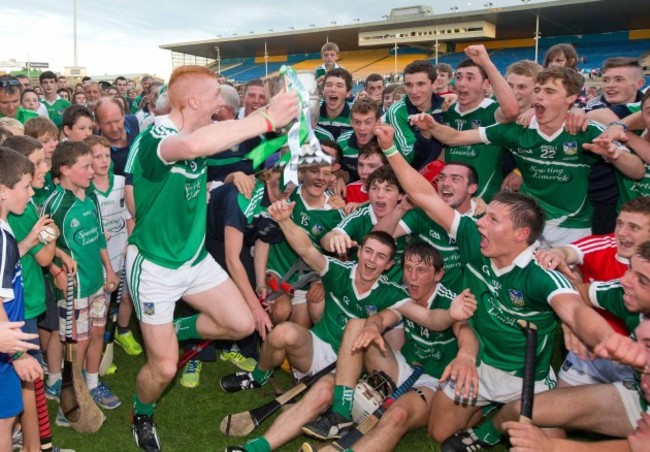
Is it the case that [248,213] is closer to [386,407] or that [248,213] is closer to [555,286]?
[386,407]

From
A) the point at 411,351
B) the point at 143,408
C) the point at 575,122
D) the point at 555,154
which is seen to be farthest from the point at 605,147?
the point at 143,408

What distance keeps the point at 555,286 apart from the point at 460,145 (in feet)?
7.40

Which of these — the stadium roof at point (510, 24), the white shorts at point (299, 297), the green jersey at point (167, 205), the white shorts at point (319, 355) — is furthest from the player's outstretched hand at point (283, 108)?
the stadium roof at point (510, 24)

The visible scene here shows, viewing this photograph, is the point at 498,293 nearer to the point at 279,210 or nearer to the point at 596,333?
the point at 596,333

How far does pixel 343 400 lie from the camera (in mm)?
3734

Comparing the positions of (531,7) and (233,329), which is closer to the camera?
(233,329)

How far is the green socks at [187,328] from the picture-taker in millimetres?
4234

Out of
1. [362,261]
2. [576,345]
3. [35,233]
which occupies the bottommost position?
[576,345]

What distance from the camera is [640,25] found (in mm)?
29109

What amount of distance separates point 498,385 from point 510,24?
3094 centimetres

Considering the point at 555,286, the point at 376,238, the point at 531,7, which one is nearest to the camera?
the point at 555,286

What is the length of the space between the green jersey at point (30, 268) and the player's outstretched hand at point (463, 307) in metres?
2.66

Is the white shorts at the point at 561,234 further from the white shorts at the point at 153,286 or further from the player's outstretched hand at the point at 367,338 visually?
the white shorts at the point at 153,286

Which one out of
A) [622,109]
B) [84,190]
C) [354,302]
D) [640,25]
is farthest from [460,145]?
[640,25]
